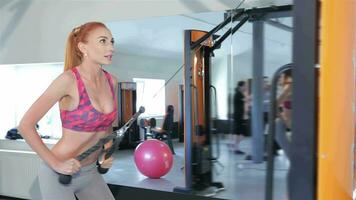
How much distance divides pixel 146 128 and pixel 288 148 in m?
3.39

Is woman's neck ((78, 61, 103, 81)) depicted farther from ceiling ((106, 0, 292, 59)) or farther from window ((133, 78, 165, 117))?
window ((133, 78, 165, 117))

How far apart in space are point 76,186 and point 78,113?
0.32 meters

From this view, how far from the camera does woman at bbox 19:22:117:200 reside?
4.91 ft

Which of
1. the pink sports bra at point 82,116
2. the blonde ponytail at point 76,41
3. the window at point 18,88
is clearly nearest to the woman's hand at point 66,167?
the pink sports bra at point 82,116

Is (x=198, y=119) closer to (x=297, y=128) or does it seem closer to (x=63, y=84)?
(x=63, y=84)

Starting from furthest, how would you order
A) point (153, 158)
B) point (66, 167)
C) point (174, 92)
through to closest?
point (174, 92)
point (153, 158)
point (66, 167)

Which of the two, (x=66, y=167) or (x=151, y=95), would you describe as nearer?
(x=66, y=167)

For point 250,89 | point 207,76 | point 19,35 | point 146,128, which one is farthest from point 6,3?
point 250,89

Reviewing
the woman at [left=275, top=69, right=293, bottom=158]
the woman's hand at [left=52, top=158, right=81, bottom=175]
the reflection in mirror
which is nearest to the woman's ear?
the woman's hand at [left=52, top=158, right=81, bottom=175]

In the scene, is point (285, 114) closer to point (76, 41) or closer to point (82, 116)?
point (82, 116)

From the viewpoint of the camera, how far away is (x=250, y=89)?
0.79 meters

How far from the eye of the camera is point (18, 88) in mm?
4961

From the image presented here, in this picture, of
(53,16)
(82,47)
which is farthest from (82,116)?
(53,16)

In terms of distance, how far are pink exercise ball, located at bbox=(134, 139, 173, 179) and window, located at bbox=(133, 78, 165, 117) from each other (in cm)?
32
